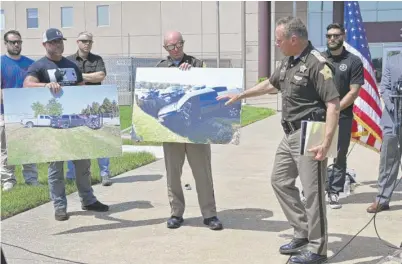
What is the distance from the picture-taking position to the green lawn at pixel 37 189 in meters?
6.33

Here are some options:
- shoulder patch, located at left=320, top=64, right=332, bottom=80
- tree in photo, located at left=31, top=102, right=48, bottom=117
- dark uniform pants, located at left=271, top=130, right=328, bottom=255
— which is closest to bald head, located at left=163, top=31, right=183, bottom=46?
tree in photo, located at left=31, top=102, right=48, bottom=117

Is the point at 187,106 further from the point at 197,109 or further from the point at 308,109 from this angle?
the point at 308,109

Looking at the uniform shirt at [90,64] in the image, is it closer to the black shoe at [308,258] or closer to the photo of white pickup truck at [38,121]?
the photo of white pickup truck at [38,121]

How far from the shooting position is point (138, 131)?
5504mm

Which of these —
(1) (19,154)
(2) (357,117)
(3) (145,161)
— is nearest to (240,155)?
(3) (145,161)

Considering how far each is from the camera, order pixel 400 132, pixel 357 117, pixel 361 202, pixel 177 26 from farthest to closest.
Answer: pixel 177 26, pixel 357 117, pixel 361 202, pixel 400 132

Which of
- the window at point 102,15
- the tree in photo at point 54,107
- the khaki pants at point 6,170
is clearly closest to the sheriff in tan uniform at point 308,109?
the tree in photo at point 54,107

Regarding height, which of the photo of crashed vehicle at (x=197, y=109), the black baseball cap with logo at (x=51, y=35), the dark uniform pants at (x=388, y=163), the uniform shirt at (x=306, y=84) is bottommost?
the dark uniform pants at (x=388, y=163)

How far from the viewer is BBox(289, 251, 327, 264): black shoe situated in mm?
4371

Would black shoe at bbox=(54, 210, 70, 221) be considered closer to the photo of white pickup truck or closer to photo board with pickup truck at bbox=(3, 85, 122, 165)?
photo board with pickup truck at bbox=(3, 85, 122, 165)

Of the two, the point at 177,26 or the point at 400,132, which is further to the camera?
the point at 177,26

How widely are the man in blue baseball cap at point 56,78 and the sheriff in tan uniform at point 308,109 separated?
235 cm

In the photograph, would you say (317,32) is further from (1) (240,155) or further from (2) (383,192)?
(2) (383,192)

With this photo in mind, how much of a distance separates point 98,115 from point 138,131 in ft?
1.46
